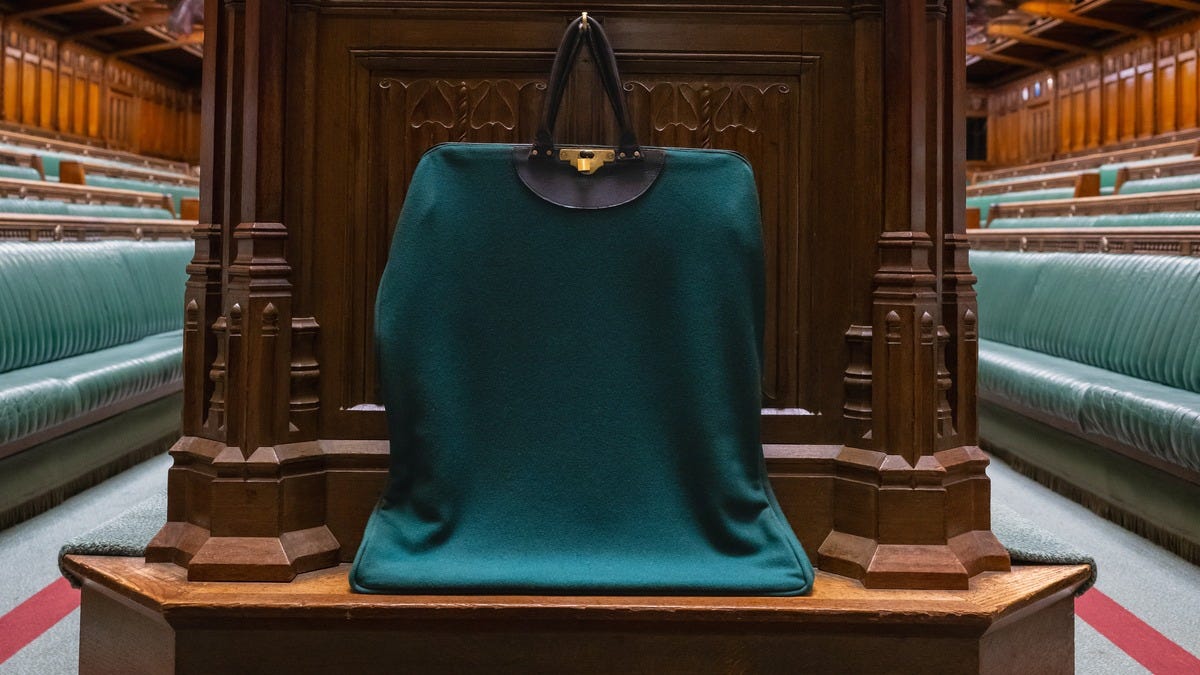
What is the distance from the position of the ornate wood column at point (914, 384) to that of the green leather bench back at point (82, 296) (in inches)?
90.1

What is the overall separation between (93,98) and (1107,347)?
13881mm

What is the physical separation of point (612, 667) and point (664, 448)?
10.6 inches

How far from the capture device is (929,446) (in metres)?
1.19

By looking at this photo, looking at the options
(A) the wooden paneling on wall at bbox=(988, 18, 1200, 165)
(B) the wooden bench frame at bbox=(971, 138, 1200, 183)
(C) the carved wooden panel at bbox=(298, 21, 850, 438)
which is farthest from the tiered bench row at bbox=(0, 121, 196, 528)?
(A) the wooden paneling on wall at bbox=(988, 18, 1200, 165)

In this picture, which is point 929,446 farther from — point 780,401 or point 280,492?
point 280,492

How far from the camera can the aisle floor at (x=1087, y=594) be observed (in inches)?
60.1

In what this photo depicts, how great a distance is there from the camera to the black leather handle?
116 cm

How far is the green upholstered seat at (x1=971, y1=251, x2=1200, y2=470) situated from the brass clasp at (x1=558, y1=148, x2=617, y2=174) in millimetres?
1506

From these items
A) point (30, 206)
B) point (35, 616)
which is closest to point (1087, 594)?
point (35, 616)

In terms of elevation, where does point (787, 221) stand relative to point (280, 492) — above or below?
above

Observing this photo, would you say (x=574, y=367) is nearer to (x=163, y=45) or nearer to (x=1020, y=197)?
(x=1020, y=197)

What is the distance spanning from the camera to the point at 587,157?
1161 mm

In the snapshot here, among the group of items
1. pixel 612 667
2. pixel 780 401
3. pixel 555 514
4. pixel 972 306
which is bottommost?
pixel 612 667

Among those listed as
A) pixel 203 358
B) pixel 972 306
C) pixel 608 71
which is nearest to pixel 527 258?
pixel 608 71
